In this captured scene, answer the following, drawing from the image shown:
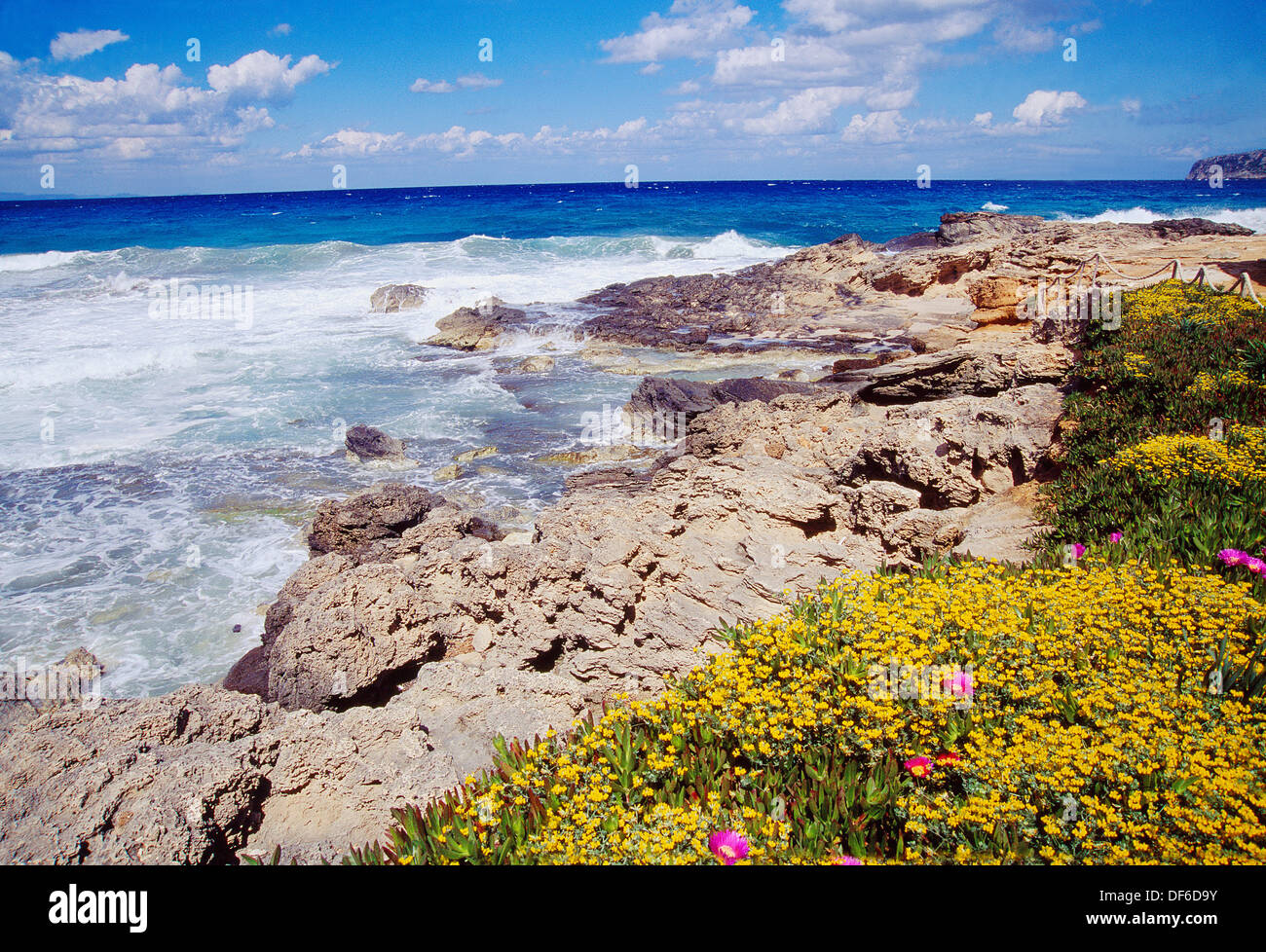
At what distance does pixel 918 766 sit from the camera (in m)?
3.71

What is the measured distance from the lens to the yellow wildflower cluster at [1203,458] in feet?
20.2

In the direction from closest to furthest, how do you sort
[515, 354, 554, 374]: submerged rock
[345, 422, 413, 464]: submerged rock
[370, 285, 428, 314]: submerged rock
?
[345, 422, 413, 464]: submerged rock, [515, 354, 554, 374]: submerged rock, [370, 285, 428, 314]: submerged rock

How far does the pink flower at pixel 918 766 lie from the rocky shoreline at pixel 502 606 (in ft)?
6.58

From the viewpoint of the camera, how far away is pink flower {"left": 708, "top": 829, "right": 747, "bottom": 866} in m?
3.27

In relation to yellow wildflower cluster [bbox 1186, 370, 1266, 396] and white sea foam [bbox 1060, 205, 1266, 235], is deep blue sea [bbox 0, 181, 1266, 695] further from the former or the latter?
white sea foam [bbox 1060, 205, 1266, 235]

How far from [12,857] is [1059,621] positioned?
19.4ft

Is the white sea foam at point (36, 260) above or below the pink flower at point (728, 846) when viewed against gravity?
above

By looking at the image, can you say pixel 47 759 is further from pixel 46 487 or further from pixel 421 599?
pixel 46 487

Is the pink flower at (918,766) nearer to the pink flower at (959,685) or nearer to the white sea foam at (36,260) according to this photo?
the pink flower at (959,685)

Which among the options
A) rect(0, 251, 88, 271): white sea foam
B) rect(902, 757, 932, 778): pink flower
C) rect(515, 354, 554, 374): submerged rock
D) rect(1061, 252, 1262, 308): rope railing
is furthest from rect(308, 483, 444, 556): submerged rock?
rect(0, 251, 88, 271): white sea foam

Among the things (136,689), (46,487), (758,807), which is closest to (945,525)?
(758,807)

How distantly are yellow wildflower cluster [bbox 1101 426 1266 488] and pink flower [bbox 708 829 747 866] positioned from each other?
5.24 m

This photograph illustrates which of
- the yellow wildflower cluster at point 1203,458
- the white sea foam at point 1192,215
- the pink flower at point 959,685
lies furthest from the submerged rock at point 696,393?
the white sea foam at point 1192,215

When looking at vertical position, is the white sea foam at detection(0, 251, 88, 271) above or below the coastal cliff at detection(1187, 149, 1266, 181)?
below
